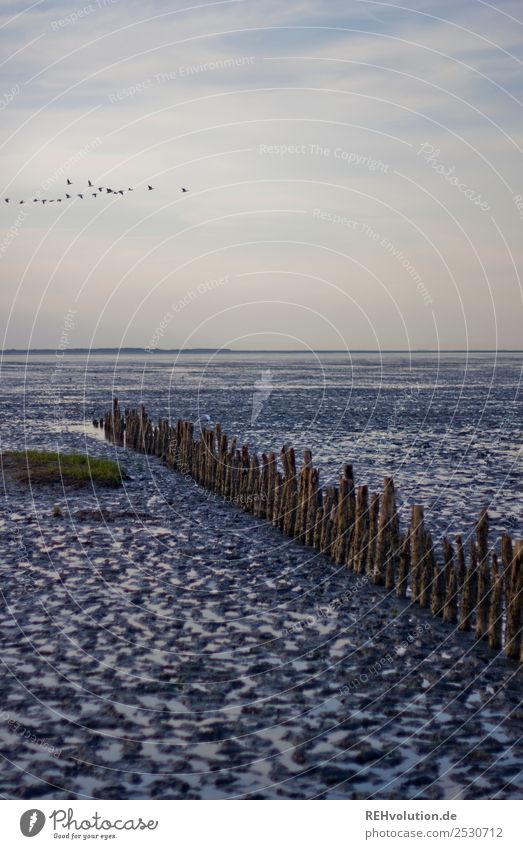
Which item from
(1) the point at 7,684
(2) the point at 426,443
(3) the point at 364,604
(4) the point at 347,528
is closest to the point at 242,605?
(3) the point at 364,604

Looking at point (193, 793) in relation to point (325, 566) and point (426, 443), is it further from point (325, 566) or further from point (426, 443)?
point (426, 443)

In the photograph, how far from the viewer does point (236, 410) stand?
59344 millimetres

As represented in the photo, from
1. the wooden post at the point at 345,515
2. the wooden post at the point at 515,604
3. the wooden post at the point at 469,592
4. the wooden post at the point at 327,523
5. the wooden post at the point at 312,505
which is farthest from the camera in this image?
the wooden post at the point at 312,505

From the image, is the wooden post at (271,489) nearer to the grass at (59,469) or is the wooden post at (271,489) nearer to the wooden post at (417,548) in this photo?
the grass at (59,469)

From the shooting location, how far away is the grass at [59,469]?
27922 mm

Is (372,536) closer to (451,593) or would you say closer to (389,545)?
(389,545)

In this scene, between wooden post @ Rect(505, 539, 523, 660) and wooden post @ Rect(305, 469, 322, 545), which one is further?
wooden post @ Rect(305, 469, 322, 545)

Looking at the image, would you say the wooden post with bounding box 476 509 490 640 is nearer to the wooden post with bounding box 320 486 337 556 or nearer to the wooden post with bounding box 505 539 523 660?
the wooden post with bounding box 505 539 523 660

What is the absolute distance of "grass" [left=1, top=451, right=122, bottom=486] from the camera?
2792cm

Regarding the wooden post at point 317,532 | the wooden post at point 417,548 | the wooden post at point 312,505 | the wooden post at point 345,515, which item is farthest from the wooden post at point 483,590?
the wooden post at point 312,505
